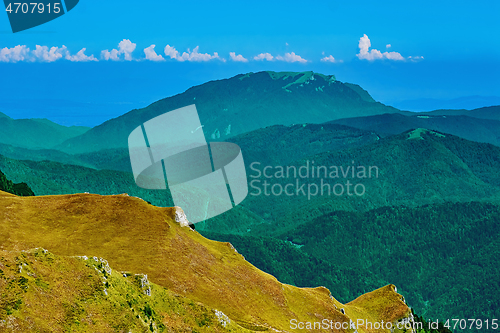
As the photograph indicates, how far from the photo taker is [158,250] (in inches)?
2611

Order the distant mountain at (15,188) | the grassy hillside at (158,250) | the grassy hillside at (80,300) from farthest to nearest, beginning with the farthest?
the distant mountain at (15,188), the grassy hillside at (158,250), the grassy hillside at (80,300)

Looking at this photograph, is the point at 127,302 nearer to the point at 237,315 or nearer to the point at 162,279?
the point at 162,279

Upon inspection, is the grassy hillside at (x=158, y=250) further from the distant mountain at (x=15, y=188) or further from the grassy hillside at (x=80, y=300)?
the distant mountain at (x=15, y=188)

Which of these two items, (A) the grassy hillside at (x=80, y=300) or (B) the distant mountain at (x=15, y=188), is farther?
(B) the distant mountain at (x=15, y=188)

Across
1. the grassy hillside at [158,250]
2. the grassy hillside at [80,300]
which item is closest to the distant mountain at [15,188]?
the grassy hillside at [158,250]

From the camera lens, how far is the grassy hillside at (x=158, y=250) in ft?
204

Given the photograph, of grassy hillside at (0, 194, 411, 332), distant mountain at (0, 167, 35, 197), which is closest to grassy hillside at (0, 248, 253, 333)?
grassy hillside at (0, 194, 411, 332)

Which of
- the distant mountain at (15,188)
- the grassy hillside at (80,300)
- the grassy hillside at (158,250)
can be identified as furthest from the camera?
the distant mountain at (15,188)

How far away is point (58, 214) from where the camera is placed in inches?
2761

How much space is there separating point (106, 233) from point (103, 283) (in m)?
23.9

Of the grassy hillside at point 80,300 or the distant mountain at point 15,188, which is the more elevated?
the grassy hillside at point 80,300

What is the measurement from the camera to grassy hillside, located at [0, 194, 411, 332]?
62.2m

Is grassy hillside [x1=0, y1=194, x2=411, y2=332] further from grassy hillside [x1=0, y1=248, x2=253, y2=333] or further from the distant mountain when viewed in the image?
the distant mountain

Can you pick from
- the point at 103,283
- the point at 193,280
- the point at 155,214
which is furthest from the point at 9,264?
the point at 155,214
